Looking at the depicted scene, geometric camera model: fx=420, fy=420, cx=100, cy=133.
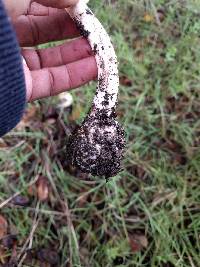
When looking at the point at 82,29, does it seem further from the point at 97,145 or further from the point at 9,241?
the point at 9,241

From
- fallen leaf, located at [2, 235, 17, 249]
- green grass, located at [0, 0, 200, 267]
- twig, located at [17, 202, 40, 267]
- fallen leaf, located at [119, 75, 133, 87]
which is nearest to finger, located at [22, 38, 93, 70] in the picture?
green grass, located at [0, 0, 200, 267]

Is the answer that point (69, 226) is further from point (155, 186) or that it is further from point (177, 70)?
point (177, 70)

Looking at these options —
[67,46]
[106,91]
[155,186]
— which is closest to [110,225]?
[155,186]

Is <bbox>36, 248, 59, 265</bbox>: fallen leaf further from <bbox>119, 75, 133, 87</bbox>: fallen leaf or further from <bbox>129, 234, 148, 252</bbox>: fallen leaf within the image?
<bbox>119, 75, 133, 87</bbox>: fallen leaf

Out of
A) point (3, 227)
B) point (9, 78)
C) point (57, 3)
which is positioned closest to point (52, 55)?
point (57, 3)

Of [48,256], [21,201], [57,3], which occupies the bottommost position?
[48,256]

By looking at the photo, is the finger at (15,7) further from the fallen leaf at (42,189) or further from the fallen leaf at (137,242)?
the fallen leaf at (137,242)

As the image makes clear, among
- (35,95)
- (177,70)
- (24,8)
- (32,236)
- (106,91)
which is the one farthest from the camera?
(177,70)

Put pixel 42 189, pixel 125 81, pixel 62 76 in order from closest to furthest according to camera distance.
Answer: pixel 62 76
pixel 42 189
pixel 125 81
